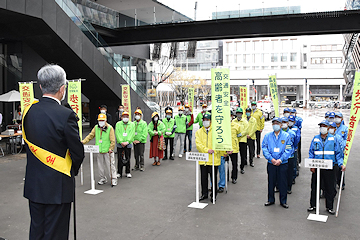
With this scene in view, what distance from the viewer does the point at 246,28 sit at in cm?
2003

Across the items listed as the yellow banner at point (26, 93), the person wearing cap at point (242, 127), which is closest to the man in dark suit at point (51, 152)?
the person wearing cap at point (242, 127)

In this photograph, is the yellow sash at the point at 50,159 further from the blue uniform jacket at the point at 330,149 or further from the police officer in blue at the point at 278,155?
the blue uniform jacket at the point at 330,149

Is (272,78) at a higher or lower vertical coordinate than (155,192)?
higher

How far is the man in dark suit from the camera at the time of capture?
10.2 ft

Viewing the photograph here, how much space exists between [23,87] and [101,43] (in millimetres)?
7934

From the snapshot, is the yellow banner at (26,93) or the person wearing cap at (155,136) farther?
the yellow banner at (26,93)

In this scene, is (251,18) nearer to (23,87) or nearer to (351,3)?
(351,3)

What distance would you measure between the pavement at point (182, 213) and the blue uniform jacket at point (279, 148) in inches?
45.5

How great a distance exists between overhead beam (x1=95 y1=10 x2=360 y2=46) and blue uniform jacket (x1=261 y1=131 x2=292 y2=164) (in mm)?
13377

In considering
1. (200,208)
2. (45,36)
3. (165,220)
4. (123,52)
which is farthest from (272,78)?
(123,52)

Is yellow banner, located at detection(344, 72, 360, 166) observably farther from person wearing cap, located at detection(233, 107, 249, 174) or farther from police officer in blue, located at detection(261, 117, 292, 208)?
person wearing cap, located at detection(233, 107, 249, 174)

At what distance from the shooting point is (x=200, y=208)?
7.45 metres

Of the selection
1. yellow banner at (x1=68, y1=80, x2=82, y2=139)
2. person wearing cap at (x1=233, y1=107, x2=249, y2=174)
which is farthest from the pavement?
yellow banner at (x1=68, y1=80, x2=82, y2=139)

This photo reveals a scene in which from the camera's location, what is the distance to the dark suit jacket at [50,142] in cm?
310
